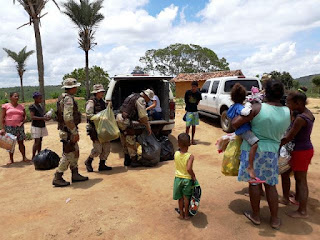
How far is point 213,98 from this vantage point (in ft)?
31.7

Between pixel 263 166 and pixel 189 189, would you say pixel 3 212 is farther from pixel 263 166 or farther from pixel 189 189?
pixel 263 166

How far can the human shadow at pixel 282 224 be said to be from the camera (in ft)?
9.79

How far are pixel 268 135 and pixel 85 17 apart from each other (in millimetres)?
15970

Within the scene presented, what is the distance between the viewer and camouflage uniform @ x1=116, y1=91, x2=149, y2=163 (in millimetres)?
5309

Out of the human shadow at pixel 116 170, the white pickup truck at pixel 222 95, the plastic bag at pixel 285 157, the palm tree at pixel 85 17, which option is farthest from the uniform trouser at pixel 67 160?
the palm tree at pixel 85 17

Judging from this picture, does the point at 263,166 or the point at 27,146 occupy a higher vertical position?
the point at 263,166

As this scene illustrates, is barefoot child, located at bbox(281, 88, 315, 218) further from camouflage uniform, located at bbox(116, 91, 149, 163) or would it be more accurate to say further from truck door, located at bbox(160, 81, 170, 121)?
truck door, located at bbox(160, 81, 170, 121)

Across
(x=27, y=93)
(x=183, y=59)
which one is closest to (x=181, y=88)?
(x=183, y=59)

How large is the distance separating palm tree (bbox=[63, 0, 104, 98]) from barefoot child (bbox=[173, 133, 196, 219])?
1515cm

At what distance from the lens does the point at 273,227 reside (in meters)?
3.04

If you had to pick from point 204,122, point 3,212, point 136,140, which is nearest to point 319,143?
point 204,122

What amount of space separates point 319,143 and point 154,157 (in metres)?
4.75

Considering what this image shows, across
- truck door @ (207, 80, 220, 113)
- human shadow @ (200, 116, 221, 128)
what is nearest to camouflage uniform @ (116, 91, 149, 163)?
truck door @ (207, 80, 220, 113)

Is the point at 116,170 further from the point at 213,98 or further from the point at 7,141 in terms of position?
the point at 213,98
